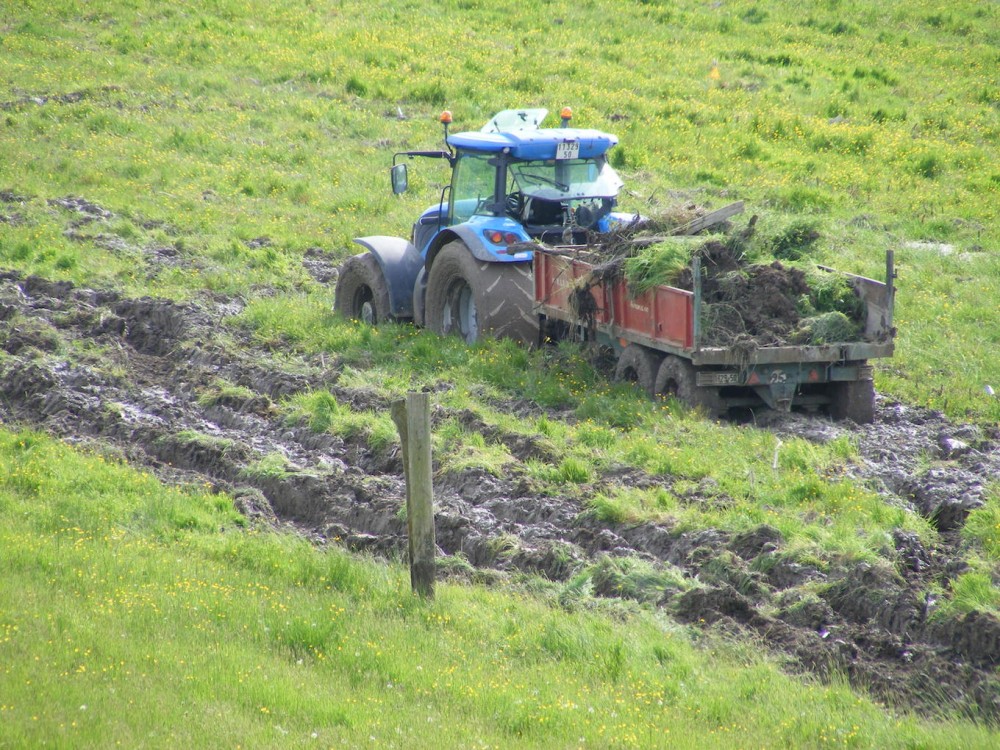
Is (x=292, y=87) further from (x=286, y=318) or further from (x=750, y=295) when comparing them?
(x=750, y=295)

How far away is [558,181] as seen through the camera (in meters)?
13.1

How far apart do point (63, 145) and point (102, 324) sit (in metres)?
9.59

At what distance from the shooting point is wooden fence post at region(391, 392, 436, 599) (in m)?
7.03

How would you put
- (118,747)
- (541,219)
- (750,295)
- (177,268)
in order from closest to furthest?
(118,747) → (750,295) → (541,219) → (177,268)

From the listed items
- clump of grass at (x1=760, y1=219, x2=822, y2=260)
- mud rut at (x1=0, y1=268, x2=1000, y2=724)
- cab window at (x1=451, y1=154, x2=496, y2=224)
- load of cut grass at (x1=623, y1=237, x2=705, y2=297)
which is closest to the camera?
mud rut at (x1=0, y1=268, x2=1000, y2=724)

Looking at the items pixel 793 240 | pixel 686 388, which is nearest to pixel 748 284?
pixel 686 388

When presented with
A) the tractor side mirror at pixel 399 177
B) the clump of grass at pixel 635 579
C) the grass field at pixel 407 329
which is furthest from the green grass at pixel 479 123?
the clump of grass at pixel 635 579

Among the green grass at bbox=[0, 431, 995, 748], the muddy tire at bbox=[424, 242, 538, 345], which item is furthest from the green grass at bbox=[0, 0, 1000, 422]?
the green grass at bbox=[0, 431, 995, 748]

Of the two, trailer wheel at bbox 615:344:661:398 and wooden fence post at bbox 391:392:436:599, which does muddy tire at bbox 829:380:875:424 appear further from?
wooden fence post at bbox 391:392:436:599

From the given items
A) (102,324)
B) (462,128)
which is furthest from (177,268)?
(462,128)

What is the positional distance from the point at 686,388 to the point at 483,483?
2.23m

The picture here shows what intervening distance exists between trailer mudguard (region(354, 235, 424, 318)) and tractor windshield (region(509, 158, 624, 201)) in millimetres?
1731

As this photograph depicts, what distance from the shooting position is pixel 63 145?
22.0 metres

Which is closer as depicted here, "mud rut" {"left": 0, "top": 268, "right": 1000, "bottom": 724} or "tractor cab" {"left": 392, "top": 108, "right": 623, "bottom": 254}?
"mud rut" {"left": 0, "top": 268, "right": 1000, "bottom": 724}
